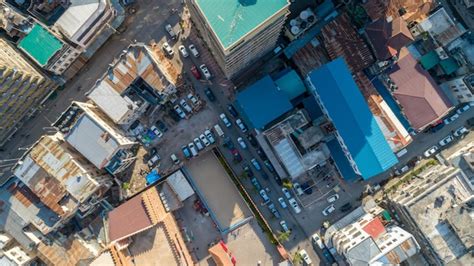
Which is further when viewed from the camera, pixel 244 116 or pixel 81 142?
pixel 244 116

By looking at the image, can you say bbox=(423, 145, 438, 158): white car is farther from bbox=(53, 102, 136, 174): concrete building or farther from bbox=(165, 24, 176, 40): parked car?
bbox=(53, 102, 136, 174): concrete building

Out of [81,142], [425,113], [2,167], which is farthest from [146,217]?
[425,113]

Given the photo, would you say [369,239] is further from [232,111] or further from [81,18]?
[81,18]

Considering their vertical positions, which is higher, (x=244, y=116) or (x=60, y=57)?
(x=60, y=57)

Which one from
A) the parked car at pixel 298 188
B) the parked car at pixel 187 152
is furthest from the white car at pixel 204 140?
the parked car at pixel 298 188

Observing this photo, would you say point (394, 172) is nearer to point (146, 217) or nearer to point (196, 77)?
point (196, 77)
